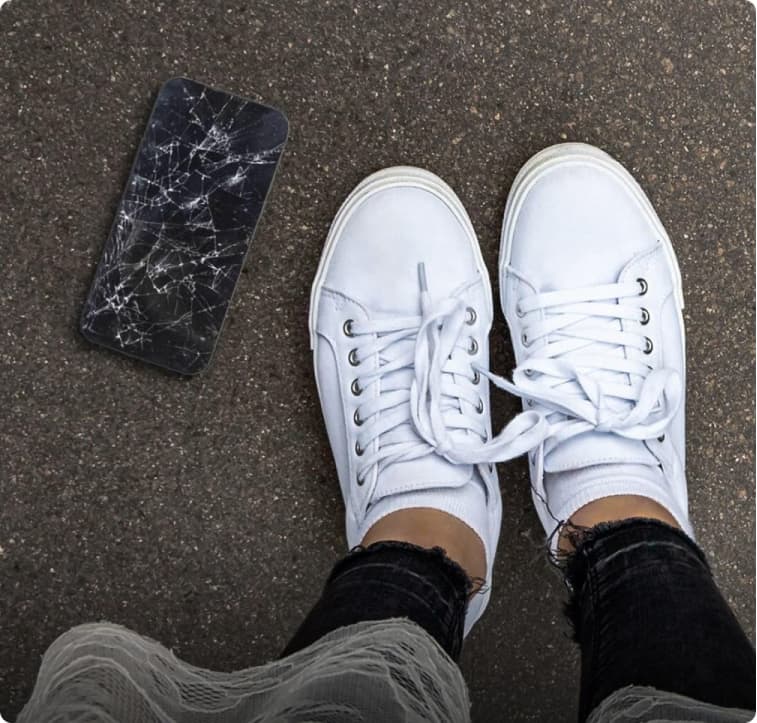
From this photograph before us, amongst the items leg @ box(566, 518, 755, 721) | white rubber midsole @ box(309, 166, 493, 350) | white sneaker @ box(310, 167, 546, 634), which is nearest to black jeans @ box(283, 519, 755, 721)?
leg @ box(566, 518, 755, 721)

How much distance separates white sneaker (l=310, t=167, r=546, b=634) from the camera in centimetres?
85

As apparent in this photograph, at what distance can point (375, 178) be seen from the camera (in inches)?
34.6

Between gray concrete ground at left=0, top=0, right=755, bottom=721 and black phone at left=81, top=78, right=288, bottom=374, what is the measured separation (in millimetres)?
22

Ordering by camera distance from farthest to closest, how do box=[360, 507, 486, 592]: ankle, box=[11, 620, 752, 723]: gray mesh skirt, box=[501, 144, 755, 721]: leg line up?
box=[360, 507, 486, 592]: ankle < box=[501, 144, 755, 721]: leg < box=[11, 620, 752, 723]: gray mesh skirt

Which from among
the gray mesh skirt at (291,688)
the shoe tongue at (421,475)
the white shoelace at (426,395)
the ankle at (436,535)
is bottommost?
the gray mesh skirt at (291,688)

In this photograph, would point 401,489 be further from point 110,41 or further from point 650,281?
point 110,41

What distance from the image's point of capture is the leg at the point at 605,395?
2.27ft

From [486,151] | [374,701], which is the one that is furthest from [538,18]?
[374,701]

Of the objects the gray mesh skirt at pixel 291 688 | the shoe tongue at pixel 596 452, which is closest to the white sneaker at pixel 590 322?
the shoe tongue at pixel 596 452

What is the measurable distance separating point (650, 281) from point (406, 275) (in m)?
0.29

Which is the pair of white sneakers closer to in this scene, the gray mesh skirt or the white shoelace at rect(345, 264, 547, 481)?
the white shoelace at rect(345, 264, 547, 481)

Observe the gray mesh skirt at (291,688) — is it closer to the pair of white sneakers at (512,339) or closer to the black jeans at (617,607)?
the black jeans at (617,607)

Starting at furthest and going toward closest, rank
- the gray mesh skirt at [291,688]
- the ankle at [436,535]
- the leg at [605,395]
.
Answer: the ankle at [436,535], the leg at [605,395], the gray mesh skirt at [291,688]

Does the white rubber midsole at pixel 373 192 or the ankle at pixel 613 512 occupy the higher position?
the white rubber midsole at pixel 373 192
